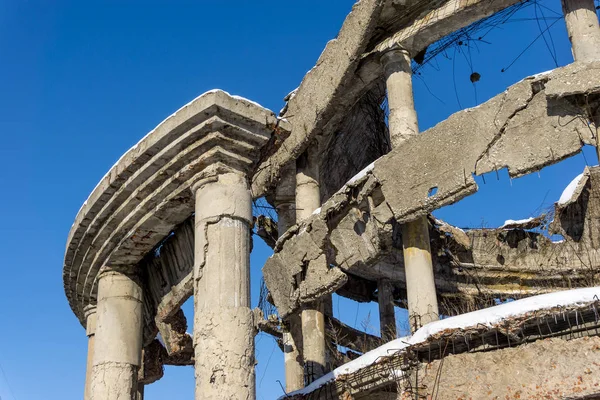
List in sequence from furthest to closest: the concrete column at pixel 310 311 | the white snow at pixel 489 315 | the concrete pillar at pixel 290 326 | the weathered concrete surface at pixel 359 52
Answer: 1. the concrete pillar at pixel 290 326
2. the concrete column at pixel 310 311
3. the weathered concrete surface at pixel 359 52
4. the white snow at pixel 489 315

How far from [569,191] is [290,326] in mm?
7884

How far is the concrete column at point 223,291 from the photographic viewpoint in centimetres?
606

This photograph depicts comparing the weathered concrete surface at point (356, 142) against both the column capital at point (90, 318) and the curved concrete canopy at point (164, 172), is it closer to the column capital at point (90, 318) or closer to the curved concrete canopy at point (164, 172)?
the column capital at point (90, 318)

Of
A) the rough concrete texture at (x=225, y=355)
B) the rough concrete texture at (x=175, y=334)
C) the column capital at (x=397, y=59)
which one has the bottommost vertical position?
the rough concrete texture at (x=225, y=355)

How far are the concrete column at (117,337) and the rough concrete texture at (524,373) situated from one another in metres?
3.33

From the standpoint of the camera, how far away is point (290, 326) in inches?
480

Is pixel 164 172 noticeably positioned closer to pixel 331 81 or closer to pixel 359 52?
pixel 331 81

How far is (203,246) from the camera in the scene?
21.5 ft

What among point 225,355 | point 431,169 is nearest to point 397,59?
point 431,169

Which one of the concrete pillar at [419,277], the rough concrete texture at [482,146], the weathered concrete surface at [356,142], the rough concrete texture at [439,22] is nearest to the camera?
the rough concrete texture at [482,146]

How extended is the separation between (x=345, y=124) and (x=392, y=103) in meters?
2.29

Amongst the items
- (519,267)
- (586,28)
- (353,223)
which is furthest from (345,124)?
(519,267)

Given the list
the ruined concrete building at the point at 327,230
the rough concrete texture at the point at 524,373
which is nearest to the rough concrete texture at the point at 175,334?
the ruined concrete building at the point at 327,230

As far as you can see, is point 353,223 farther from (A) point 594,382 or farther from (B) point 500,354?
(A) point 594,382
